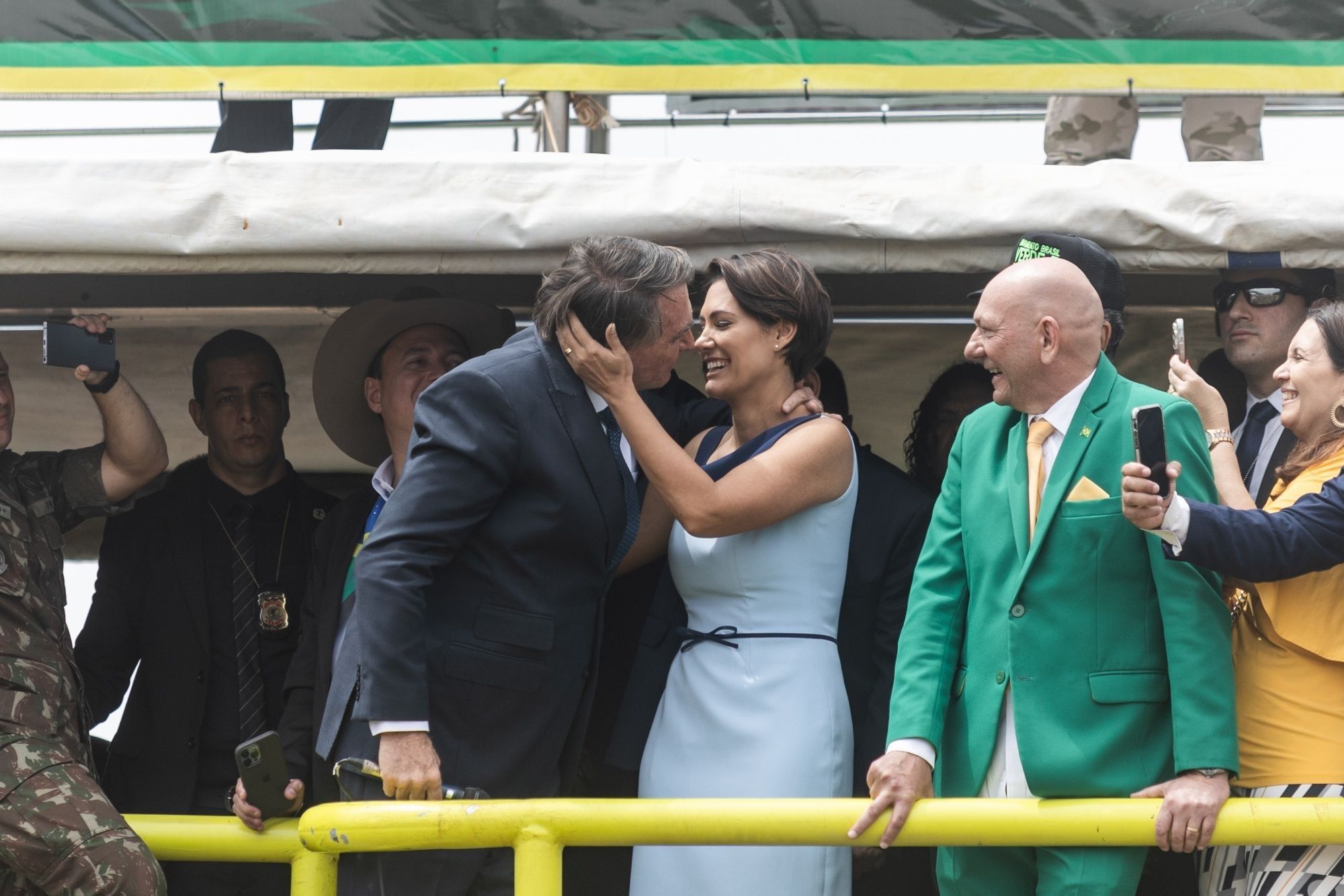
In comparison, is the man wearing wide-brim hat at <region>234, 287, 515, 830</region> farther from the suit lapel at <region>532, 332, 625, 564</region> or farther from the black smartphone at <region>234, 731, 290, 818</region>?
the suit lapel at <region>532, 332, 625, 564</region>

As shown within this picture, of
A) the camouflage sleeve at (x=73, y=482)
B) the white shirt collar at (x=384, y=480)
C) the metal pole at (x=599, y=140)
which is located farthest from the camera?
the metal pole at (x=599, y=140)

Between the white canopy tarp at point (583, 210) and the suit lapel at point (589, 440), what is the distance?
44 centimetres

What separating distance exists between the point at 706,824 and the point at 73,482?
1995 mm

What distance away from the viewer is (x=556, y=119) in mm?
4148

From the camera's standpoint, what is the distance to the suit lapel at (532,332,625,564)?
2.81 m

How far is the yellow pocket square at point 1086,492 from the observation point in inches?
105

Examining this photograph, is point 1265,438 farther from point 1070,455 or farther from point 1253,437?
point 1070,455

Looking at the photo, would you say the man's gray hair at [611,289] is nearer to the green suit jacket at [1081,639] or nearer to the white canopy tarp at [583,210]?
the white canopy tarp at [583,210]

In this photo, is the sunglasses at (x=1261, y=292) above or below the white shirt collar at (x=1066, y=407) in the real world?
above

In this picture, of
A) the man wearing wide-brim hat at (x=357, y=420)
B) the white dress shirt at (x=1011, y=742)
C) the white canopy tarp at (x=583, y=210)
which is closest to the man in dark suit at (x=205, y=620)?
the man wearing wide-brim hat at (x=357, y=420)

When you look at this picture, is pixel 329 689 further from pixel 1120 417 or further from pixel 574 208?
pixel 1120 417

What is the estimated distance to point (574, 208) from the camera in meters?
3.18

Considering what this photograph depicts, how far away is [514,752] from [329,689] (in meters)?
0.51

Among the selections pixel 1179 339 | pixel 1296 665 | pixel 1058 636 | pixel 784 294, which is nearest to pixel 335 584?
pixel 784 294
